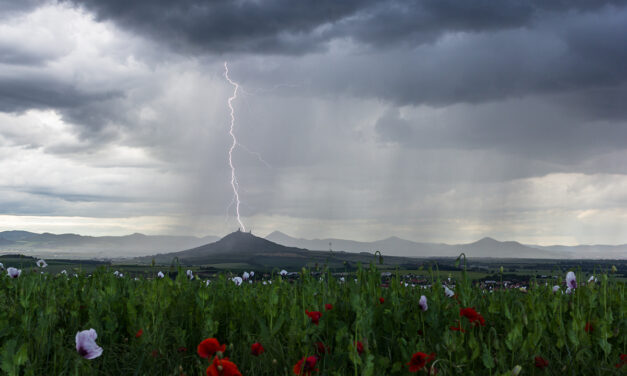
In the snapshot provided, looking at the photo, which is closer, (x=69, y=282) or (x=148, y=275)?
(x=69, y=282)

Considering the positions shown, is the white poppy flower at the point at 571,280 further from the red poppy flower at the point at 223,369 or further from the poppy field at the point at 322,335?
the red poppy flower at the point at 223,369

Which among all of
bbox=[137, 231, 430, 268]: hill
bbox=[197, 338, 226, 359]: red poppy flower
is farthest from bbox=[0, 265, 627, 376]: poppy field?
bbox=[137, 231, 430, 268]: hill

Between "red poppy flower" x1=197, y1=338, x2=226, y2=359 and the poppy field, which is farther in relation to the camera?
the poppy field

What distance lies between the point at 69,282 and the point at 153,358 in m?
4.72

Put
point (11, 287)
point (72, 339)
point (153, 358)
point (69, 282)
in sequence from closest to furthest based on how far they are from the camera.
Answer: point (153, 358)
point (72, 339)
point (11, 287)
point (69, 282)

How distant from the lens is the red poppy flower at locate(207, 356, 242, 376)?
2967mm

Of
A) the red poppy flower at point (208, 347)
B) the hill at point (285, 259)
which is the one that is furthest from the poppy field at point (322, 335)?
the hill at point (285, 259)

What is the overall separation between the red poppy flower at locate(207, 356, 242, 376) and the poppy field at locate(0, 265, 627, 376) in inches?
0.4

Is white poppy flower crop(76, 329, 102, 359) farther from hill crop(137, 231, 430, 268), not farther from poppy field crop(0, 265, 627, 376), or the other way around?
hill crop(137, 231, 430, 268)

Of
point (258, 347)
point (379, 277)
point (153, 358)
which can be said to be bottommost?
point (153, 358)

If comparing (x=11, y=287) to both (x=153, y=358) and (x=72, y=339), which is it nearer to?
(x=72, y=339)

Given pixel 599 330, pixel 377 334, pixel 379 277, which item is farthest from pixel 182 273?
pixel 599 330

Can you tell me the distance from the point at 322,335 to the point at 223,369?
6.79 ft

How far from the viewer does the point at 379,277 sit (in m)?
5.93
